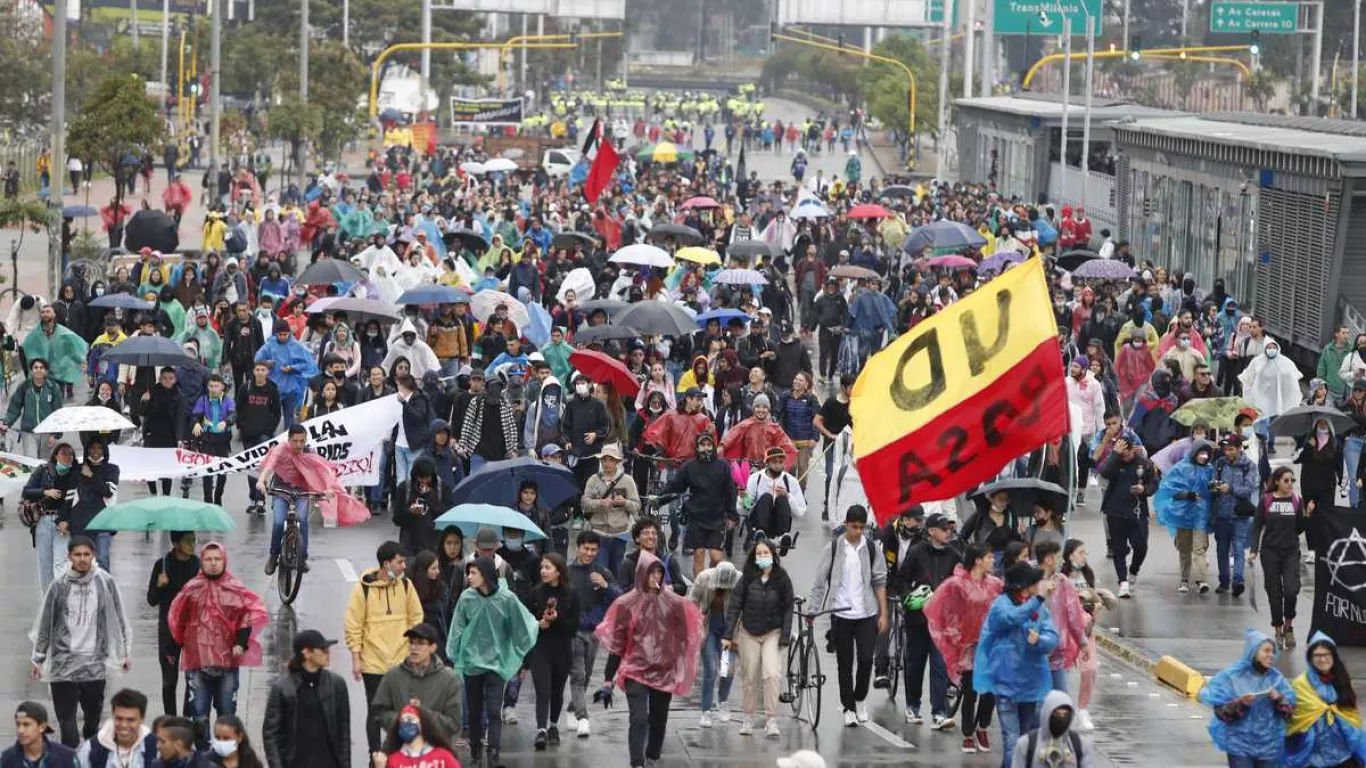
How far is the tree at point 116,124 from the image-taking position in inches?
1816

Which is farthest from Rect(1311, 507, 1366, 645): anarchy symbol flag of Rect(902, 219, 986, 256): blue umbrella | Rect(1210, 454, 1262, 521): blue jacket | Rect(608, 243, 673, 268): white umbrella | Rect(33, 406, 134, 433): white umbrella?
Rect(902, 219, 986, 256): blue umbrella

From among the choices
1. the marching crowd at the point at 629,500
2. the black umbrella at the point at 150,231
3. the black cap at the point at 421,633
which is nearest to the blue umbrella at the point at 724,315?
the marching crowd at the point at 629,500

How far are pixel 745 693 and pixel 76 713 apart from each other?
11.7ft

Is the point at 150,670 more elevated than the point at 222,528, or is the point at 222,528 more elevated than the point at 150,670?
the point at 222,528

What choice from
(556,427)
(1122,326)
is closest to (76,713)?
(556,427)

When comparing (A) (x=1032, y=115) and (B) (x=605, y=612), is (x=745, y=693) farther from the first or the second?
(A) (x=1032, y=115)

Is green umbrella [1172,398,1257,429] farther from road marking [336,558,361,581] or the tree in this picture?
the tree

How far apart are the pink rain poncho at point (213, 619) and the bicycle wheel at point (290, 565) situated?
14.7 feet

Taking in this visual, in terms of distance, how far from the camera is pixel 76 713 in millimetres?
14562

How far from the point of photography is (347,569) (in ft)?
67.1

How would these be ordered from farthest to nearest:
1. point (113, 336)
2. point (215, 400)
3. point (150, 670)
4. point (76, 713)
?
point (113, 336) < point (215, 400) < point (150, 670) < point (76, 713)

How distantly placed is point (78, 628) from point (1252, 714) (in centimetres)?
565

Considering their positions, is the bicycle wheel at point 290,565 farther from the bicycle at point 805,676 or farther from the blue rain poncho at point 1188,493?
the blue rain poncho at point 1188,493

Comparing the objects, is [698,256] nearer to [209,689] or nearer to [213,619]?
[209,689]
